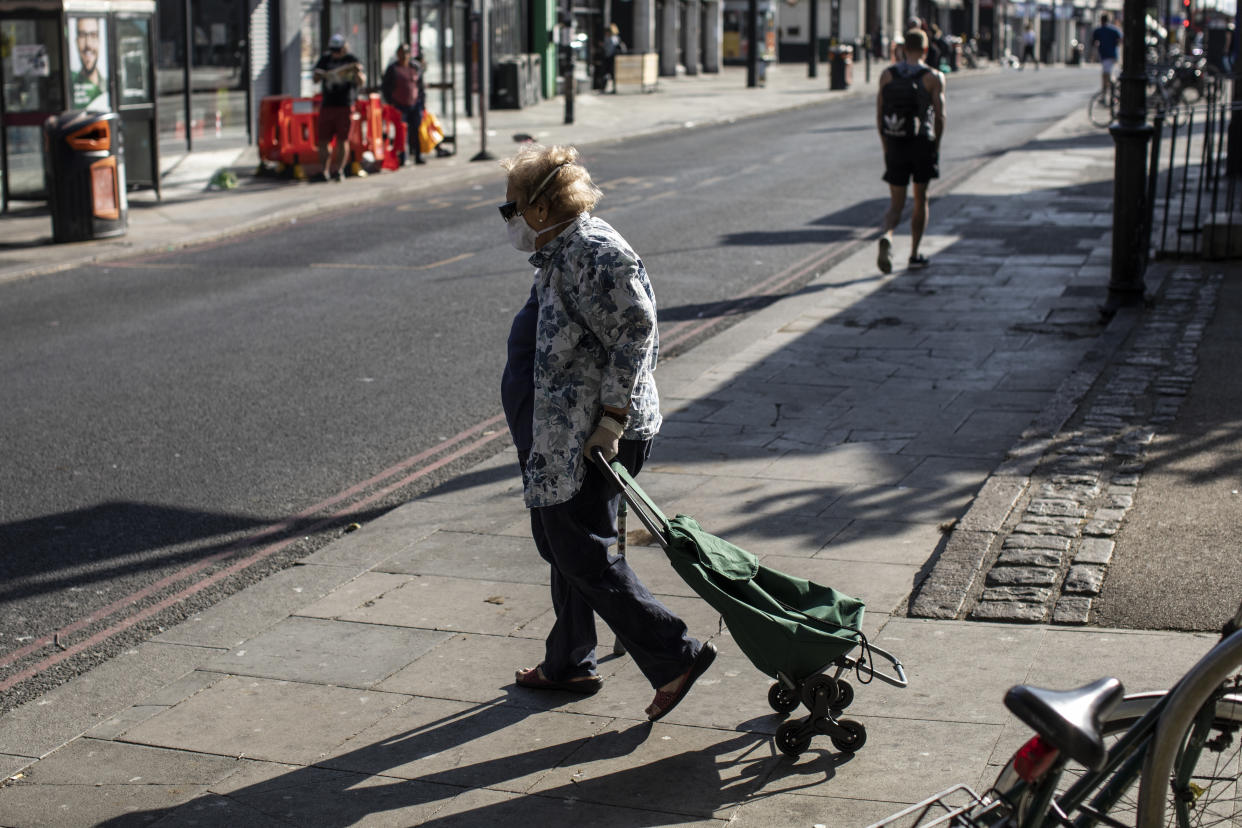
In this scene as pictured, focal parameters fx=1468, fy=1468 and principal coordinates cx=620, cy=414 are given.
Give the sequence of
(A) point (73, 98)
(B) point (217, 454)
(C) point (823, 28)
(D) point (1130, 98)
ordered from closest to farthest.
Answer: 1. (B) point (217, 454)
2. (D) point (1130, 98)
3. (A) point (73, 98)
4. (C) point (823, 28)

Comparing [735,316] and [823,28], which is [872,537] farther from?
[823,28]

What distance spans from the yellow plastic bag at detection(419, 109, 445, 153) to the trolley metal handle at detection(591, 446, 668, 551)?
63.3 feet

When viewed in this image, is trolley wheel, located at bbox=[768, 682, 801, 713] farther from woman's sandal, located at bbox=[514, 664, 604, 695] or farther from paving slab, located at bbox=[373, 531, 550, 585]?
paving slab, located at bbox=[373, 531, 550, 585]

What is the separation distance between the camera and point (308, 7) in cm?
2506

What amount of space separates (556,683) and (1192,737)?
2323 millimetres

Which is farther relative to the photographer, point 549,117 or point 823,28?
point 823,28

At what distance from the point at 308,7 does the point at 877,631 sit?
22.4 meters

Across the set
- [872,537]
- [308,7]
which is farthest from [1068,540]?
[308,7]

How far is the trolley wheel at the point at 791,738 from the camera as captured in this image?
4.05m

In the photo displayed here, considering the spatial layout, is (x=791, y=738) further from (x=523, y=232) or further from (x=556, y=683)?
(x=523, y=232)

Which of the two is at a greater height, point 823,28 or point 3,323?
point 823,28

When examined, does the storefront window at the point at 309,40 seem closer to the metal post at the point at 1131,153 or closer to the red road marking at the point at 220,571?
the metal post at the point at 1131,153

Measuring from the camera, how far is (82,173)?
15.1m

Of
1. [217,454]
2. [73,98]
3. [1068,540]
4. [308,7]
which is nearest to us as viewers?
[1068,540]
